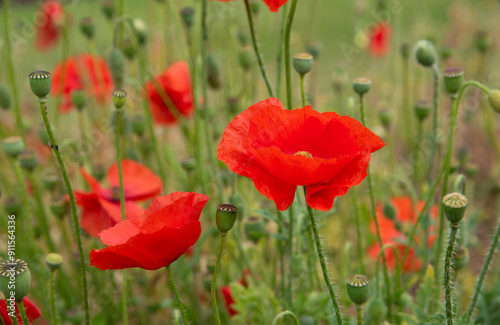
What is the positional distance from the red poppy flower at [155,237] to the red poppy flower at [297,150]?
0.29 feet

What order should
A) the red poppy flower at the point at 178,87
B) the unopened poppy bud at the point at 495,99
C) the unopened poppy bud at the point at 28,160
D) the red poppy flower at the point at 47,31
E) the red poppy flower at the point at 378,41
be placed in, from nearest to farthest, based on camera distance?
1. the unopened poppy bud at the point at 495,99
2. the unopened poppy bud at the point at 28,160
3. the red poppy flower at the point at 178,87
4. the red poppy flower at the point at 47,31
5. the red poppy flower at the point at 378,41

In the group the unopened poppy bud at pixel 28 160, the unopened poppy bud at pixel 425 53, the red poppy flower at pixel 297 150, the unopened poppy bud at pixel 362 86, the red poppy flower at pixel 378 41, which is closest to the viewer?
the red poppy flower at pixel 297 150

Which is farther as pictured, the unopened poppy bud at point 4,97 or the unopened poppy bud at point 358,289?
the unopened poppy bud at point 4,97

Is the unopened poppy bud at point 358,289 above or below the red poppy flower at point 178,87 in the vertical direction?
below

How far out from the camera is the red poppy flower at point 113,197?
3.95ft

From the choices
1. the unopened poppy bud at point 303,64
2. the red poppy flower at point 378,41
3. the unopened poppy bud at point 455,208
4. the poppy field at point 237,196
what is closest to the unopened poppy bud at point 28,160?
the poppy field at point 237,196

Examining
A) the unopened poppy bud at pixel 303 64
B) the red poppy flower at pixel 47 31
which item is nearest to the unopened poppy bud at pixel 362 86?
the unopened poppy bud at pixel 303 64

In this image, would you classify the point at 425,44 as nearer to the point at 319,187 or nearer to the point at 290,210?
the point at 290,210

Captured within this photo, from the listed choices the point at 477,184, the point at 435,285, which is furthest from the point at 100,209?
the point at 477,184

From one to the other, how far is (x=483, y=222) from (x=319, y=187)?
175 cm

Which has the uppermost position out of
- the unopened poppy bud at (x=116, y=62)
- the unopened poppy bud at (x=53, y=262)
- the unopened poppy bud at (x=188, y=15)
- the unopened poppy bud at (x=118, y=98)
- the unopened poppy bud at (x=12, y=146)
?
the unopened poppy bud at (x=188, y=15)

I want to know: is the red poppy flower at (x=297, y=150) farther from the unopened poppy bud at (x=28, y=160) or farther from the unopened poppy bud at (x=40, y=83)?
the unopened poppy bud at (x=28, y=160)

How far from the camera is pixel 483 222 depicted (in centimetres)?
231

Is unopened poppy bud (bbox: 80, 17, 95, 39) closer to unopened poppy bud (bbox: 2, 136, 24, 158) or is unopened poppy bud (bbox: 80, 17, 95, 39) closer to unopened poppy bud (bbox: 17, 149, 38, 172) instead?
unopened poppy bud (bbox: 17, 149, 38, 172)
